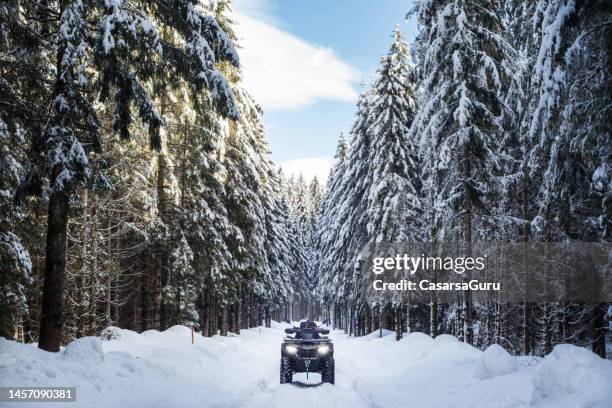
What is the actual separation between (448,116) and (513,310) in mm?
13669

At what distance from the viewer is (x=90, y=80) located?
30.3ft

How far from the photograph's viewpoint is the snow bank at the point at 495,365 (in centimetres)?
870

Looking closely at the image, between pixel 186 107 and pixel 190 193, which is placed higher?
pixel 186 107

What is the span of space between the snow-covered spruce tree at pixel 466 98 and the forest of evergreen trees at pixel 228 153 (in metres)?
0.07

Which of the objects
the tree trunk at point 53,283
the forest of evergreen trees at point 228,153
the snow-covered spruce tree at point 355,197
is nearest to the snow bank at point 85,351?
the tree trunk at point 53,283

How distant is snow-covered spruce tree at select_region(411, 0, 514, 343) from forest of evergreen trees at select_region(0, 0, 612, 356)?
74 mm

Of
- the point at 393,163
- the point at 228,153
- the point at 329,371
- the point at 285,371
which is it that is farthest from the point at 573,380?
the point at 228,153

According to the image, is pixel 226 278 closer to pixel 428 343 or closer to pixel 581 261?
pixel 428 343

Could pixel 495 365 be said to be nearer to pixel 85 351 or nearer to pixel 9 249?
pixel 85 351

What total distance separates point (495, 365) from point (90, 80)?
32.1ft

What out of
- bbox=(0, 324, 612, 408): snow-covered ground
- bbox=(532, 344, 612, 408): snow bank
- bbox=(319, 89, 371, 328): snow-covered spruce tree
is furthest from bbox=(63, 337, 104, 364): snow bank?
bbox=(319, 89, 371, 328): snow-covered spruce tree

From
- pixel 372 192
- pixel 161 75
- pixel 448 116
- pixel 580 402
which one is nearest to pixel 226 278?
pixel 372 192

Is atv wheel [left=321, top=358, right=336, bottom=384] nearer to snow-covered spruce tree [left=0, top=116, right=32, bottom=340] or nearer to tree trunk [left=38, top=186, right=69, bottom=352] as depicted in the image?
tree trunk [left=38, top=186, right=69, bottom=352]

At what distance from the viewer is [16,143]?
10.1 metres
